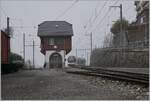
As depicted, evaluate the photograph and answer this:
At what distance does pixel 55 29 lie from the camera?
53.5m

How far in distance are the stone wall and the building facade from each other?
7.01 m

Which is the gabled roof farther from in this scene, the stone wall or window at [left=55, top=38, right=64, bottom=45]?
the stone wall

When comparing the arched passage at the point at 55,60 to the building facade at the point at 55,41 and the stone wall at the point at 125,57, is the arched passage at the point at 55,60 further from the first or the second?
the stone wall at the point at 125,57

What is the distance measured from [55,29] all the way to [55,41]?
8.12 feet

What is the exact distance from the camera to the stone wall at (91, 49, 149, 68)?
31094mm

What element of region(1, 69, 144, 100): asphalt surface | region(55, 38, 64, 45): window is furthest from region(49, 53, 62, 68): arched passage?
region(1, 69, 144, 100): asphalt surface

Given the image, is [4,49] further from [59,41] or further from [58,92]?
[59,41]

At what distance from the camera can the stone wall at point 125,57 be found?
3109 centimetres

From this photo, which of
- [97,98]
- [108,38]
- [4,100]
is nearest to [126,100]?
[97,98]

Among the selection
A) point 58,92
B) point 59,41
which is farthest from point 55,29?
point 58,92

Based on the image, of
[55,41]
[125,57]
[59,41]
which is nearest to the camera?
[125,57]

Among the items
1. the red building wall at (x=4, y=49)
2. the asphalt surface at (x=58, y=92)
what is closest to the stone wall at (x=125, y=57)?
the red building wall at (x=4, y=49)

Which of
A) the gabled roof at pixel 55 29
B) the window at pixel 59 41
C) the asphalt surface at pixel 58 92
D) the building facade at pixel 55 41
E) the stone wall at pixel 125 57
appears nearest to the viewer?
the asphalt surface at pixel 58 92

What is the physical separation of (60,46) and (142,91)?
4236 cm
